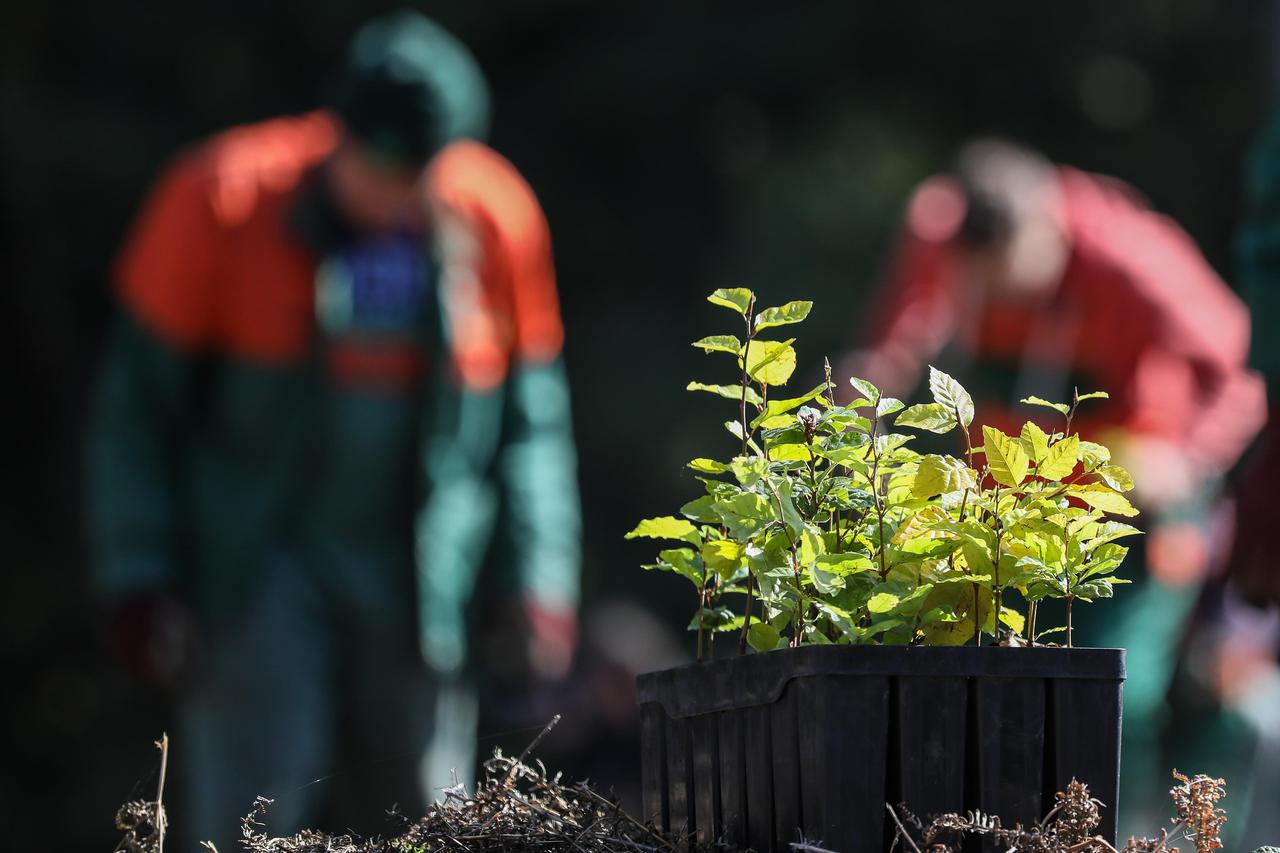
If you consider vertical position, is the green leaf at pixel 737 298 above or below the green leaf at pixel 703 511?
above

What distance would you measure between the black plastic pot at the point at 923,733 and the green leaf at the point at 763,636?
0.10 m

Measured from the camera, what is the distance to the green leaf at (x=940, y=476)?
154cm

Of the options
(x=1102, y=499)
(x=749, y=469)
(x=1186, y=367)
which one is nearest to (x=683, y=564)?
(x=749, y=469)

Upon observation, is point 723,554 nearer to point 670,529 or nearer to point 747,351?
point 670,529

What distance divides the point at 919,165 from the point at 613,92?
157cm

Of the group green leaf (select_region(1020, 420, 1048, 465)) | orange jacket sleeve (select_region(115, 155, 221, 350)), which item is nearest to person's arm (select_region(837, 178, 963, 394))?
orange jacket sleeve (select_region(115, 155, 221, 350))

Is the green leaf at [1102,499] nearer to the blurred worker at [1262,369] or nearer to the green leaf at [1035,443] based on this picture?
the green leaf at [1035,443]

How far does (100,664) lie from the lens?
924 cm

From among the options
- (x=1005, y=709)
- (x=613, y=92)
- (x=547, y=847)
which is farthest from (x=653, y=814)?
(x=613, y=92)

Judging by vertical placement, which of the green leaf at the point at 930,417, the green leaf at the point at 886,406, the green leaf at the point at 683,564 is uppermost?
the green leaf at the point at 886,406

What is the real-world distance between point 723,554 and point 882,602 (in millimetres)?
161

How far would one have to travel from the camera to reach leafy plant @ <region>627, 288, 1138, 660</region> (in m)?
1.52

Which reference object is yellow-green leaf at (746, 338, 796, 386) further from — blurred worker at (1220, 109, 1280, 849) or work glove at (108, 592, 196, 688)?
work glove at (108, 592, 196, 688)

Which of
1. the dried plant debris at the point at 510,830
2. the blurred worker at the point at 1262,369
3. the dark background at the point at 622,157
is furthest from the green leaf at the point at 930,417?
the dark background at the point at 622,157
